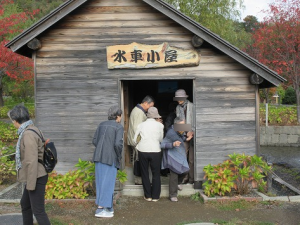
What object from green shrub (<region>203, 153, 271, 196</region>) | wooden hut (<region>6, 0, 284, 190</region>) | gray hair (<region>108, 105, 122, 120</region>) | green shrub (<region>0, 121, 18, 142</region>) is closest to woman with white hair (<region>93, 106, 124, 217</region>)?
gray hair (<region>108, 105, 122, 120</region>)

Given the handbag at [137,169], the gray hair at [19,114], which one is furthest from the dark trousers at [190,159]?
the gray hair at [19,114]

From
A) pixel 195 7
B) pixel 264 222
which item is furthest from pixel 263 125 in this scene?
pixel 264 222

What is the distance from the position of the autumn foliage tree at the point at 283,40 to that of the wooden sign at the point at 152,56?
1139 centimetres

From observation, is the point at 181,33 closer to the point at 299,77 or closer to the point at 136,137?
the point at 136,137

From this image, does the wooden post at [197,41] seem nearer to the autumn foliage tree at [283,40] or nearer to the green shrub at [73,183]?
the green shrub at [73,183]

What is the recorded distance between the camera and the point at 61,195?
283 inches

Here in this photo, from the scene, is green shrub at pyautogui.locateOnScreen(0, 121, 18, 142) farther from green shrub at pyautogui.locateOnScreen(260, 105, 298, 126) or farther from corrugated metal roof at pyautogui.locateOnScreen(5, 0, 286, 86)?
green shrub at pyautogui.locateOnScreen(260, 105, 298, 126)

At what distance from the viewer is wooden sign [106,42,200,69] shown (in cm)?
757

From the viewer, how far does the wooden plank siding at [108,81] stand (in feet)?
25.1

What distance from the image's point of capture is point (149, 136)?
23.2ft

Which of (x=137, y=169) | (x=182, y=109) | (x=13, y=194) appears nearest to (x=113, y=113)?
(x=182, y=109)

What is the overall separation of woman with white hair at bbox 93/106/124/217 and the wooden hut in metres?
1.53

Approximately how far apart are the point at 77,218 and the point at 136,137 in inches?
75.6

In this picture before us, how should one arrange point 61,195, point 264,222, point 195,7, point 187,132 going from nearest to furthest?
point 264,222 → point 61,195 → point 187,132 → point 195,7
